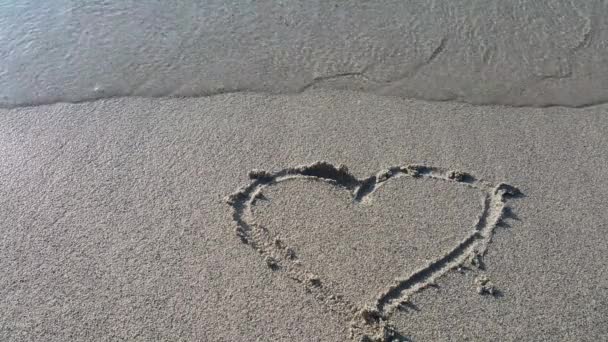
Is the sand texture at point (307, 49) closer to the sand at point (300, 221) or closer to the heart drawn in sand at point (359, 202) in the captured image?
the sand at point (300, 221)

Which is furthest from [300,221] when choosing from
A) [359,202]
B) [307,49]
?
[307,49]

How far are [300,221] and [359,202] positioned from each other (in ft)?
0.93

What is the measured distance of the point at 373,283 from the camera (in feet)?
8.05

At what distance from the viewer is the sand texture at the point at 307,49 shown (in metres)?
3.57

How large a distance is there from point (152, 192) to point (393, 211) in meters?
1.08

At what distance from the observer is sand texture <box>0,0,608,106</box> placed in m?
3.57

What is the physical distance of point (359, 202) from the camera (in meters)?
2.79

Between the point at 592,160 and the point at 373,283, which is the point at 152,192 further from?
the point at 592,160

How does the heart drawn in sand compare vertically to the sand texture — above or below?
below

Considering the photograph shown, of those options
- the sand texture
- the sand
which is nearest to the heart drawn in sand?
the sand

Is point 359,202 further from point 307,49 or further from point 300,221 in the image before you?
point 307,49

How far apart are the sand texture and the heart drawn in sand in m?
0.76

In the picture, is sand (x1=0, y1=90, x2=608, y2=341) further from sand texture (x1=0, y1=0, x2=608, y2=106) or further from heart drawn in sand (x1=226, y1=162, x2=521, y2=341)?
sand texture (x1=0, y1=0, x2=608, y2=106)

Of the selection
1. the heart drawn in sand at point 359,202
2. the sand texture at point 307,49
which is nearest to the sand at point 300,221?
the heart drawn in sand at point 359,202
